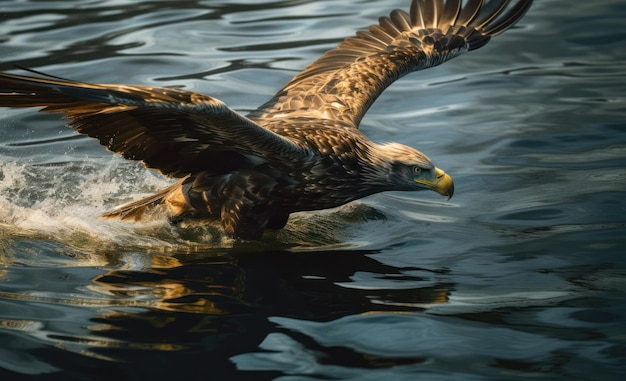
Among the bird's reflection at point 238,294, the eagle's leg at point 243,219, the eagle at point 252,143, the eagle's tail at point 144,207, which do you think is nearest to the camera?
the bird's reflection at point 238,294

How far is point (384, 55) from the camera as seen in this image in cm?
859

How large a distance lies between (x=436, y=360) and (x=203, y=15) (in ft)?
31.2

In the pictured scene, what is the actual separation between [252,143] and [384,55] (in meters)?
2.54

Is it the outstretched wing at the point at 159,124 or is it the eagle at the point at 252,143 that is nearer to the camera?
the outstretched wing at the point at 159,124

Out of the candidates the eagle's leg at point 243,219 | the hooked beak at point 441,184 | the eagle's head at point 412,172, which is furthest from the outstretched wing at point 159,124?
the hooked beak at point 441,184

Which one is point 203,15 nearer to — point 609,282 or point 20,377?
point 609,282

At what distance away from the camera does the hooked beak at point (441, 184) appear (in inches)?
275

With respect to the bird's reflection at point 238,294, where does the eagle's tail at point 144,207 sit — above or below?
above

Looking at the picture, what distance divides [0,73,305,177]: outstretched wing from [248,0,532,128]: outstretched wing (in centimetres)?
79

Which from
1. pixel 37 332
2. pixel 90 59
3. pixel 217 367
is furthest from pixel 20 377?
pixel 90 59

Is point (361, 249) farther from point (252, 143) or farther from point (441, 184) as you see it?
point (252, 143)

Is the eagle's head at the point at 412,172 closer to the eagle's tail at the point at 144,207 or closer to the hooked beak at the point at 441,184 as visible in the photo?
the hooked beak at the point at 441,184

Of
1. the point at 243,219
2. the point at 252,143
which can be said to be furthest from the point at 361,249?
the point at 252,143

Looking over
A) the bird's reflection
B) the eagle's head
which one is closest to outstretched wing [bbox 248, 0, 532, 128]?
the eagle's head
